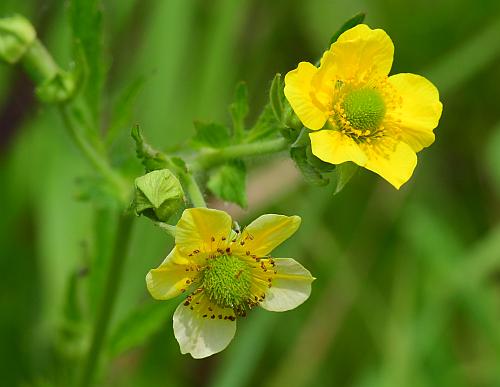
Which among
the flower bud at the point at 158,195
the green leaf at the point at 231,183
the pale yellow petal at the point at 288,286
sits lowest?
the pale yellow petal at the point at 288,286

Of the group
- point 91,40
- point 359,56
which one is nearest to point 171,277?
point 359,56

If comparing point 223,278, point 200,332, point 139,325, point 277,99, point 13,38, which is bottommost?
point 139,325

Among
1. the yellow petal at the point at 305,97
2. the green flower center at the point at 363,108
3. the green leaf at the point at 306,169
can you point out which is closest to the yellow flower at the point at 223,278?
the green leaf at the point at 306,169

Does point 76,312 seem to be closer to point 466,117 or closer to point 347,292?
point 347,292

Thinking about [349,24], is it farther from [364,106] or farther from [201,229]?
[201,229]

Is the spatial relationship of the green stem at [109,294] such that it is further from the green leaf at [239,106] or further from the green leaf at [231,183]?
the green leaf at [239,106]

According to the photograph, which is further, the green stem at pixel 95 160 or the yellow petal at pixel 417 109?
the green stem at pixel 95 160

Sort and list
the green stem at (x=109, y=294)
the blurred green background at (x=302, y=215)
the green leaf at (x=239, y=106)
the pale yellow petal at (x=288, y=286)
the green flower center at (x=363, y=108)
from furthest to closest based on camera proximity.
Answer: the blurred green background at (x=302, y=215)
the green stem at (x=109, y=294)
the green leaf at (x=239, y=106)
the green flower center at (x=363, y=108)
the pale yellow petal at (x=288, y=286)
